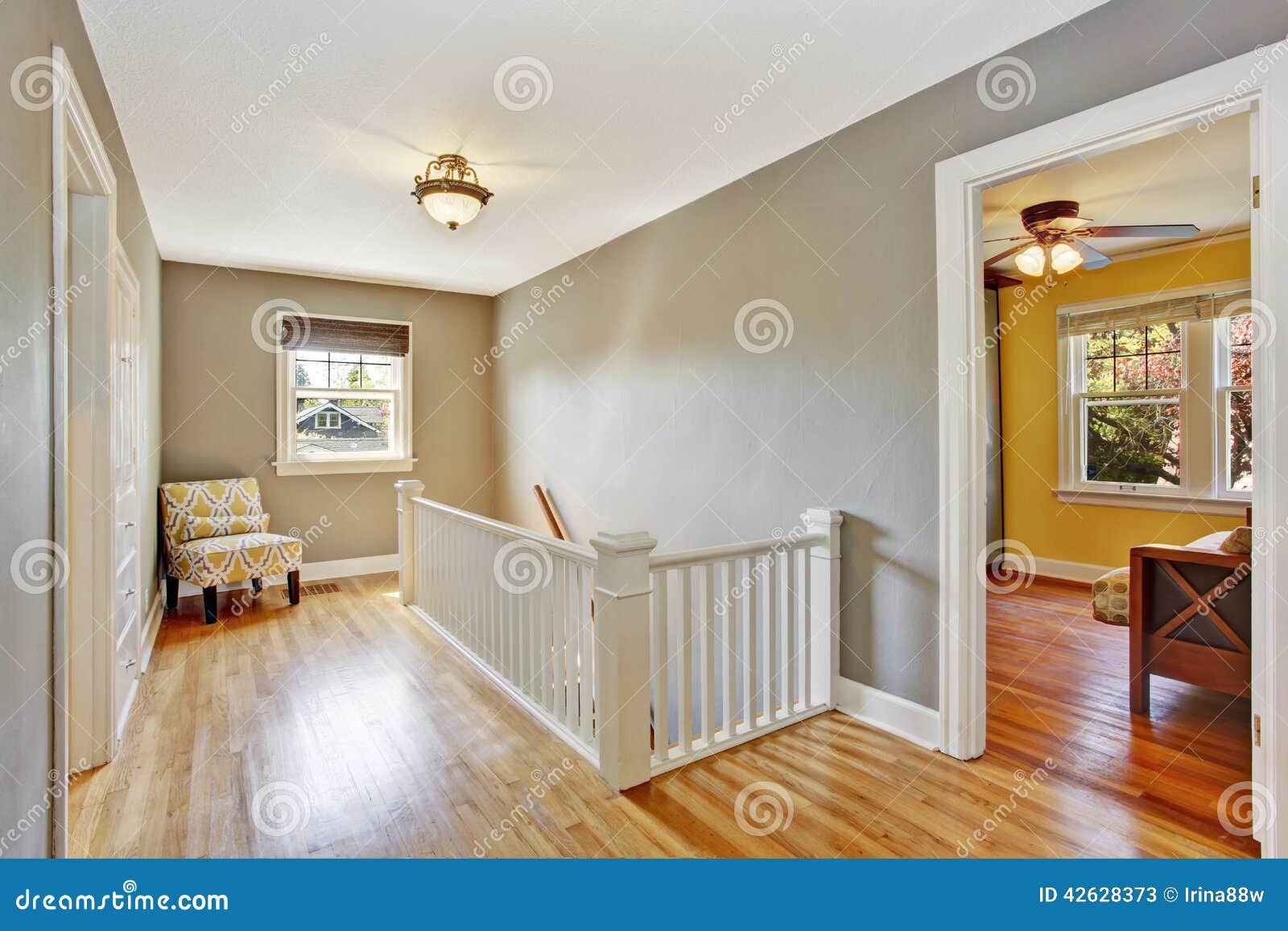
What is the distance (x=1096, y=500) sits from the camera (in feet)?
16.1

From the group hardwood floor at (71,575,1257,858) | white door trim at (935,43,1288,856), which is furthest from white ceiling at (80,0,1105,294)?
hardwood floor at (71,575,1257,858)

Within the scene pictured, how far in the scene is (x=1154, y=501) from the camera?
461 centimetres

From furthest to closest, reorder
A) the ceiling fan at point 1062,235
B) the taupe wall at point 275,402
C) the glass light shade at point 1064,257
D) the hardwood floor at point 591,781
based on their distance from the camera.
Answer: the taupe wall at point 275,402
the glass light shade at point 1064,257
the ceiling fan at point 1062,235
the hardwood floor at point 591,781

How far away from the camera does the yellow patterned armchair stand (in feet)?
13.6

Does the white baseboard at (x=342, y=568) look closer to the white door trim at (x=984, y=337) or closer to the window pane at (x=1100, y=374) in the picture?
the white door trim at (x=984, y=337)

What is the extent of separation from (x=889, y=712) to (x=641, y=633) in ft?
3.70

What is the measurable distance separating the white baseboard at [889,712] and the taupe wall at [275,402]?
4236mm

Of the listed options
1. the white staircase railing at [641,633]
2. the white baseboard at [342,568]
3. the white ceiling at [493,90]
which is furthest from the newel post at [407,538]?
the white ceiling at [493,90]

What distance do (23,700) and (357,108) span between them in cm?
228

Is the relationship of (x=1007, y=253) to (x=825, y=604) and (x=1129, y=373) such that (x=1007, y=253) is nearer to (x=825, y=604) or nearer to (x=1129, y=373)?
(x=1129, y=373)

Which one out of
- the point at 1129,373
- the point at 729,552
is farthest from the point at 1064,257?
the point at 729,552

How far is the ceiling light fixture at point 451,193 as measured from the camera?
2930 mm

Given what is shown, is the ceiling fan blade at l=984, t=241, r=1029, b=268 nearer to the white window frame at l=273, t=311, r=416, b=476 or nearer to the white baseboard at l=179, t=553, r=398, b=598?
the white window frame at l=273, t=311, r=416, b=476
